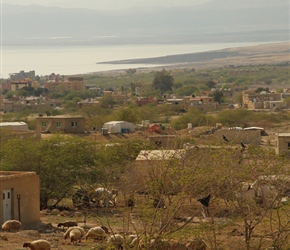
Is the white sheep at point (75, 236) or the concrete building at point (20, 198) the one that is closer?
the white sheep at point (75, 236)

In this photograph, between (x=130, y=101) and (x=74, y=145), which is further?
(x=130, y=101)

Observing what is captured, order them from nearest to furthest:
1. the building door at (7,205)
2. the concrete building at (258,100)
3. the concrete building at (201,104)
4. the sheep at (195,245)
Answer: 1. the sheep at (195,245)
2. the building door at (7,205)
3. the concrete building at (201,104)
4. the concrete building at (258,100)

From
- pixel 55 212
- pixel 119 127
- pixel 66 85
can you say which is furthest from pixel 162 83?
pixel 55 212

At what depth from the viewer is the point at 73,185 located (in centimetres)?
2409

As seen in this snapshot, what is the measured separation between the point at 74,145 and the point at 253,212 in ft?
37.4

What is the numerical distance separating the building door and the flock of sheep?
1.82 ft

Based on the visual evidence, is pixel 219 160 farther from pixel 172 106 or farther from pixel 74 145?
→ pixel 172 106

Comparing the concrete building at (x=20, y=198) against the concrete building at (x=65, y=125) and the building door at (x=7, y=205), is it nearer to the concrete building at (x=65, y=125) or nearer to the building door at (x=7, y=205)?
the building door at (x=7, y=205)

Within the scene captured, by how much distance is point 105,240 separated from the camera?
16.0 meters

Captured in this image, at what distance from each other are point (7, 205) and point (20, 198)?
347 millimetres

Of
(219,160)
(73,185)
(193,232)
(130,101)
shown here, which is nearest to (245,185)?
(219,160)

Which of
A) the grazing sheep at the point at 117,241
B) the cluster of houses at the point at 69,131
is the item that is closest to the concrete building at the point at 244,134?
the cluster of houses at the point at 69,131

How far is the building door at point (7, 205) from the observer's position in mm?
19562

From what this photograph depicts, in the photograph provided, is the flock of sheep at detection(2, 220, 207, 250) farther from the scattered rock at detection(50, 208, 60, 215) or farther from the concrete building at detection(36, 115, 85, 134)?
the concrete building at detection(36, 115, 85, 134)
